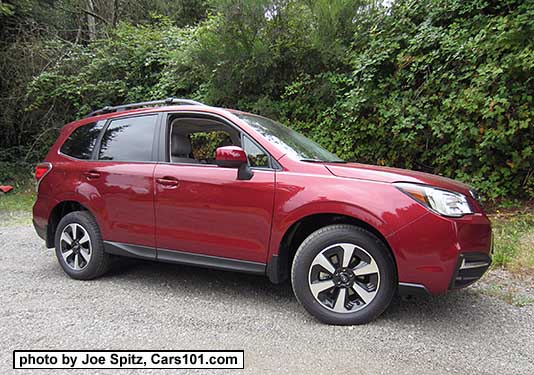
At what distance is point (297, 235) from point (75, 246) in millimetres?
2376

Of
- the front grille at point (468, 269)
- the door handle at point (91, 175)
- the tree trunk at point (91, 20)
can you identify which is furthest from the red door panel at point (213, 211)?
the tree trunk at point (91, 20)

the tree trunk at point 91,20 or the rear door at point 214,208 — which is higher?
the tree trunk at point 91,20

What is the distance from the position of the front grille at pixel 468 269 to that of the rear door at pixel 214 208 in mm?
1406

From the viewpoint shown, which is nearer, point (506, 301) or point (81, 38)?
point (506, 301)

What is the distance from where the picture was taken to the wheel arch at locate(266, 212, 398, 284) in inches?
A: 116

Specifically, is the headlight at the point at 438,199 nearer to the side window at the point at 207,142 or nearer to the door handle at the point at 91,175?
the side window at the point at 207,142

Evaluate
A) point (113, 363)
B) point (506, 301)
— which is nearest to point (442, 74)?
point (506, 301)

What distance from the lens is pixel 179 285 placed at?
3.82 m

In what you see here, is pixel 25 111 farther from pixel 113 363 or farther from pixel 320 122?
pixel 113 363

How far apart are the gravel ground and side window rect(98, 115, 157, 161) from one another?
4.27 feet

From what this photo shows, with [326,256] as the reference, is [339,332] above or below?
below

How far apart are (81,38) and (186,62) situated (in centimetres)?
724

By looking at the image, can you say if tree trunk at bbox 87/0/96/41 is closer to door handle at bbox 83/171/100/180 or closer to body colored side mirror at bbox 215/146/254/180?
door handle at bbox 83/171/100/180

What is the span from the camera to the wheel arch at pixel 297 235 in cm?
294
